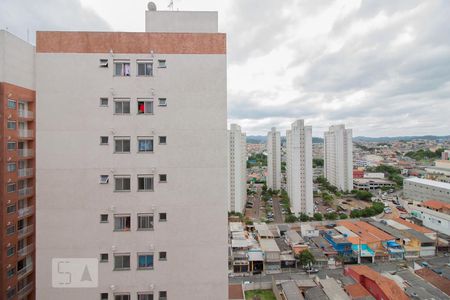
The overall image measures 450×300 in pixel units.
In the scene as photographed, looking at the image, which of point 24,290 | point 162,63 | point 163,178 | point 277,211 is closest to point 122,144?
point 163,178

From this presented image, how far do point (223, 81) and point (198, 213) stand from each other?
2.31 metres

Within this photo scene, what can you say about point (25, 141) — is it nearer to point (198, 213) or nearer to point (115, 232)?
point (115, 232)

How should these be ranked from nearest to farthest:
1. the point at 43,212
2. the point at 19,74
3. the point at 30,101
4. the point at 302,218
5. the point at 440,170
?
the point at 43,212
the point at 19,74
the point at 30,101
the point at 302,218
the point at 440,170

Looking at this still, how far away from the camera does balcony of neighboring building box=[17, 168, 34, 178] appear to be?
688 centimetres

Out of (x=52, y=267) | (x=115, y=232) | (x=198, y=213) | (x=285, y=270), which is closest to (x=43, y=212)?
A: (x=52, y=267)

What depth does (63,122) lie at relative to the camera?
169 inches

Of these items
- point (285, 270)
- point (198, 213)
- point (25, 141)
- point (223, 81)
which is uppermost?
point (223, 81)

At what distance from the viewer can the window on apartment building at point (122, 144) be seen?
4336 mm

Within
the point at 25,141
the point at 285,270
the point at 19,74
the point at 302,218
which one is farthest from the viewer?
the point at 302,218

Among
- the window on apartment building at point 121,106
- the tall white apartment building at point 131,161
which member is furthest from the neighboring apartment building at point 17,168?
the window on apartment building at point 121,106

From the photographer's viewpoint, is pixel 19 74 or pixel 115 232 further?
pixel 19 74

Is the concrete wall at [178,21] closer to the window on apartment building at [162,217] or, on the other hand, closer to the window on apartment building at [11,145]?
the window on apartment building at [162,217]

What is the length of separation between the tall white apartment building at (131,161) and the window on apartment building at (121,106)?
17 millimetres

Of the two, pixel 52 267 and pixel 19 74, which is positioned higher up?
pixel 19 74
